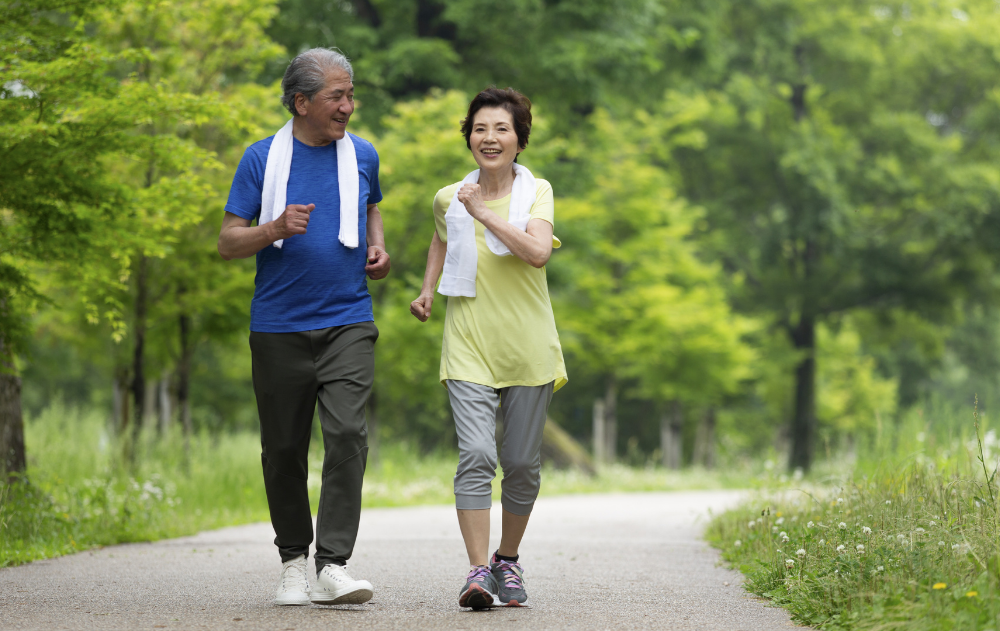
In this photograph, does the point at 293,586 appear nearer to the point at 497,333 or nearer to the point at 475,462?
the point at 475,462

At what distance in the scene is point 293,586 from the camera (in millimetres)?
4133

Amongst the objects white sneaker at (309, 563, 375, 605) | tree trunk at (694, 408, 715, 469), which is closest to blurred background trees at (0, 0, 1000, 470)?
tree trunk at (694, 408, 715, 469)

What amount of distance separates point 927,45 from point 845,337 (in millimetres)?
14713

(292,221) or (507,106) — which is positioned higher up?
(507,106)

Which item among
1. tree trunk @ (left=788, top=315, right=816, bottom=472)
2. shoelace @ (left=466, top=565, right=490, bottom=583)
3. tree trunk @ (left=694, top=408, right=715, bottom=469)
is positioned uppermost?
shoelace @ (left=466, top=565, right=490, bottom=583)

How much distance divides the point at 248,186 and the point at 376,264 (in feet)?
1.93

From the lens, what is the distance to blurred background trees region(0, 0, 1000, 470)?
611 cm

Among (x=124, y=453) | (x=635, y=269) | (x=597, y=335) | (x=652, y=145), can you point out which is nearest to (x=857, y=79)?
(x=652, y=145)

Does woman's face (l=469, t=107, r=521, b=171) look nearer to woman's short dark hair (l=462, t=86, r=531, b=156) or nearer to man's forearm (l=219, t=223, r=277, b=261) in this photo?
woman's short dark hair (l=462, t=86, r=531, b=156)

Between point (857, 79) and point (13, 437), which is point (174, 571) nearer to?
point (13, 437)

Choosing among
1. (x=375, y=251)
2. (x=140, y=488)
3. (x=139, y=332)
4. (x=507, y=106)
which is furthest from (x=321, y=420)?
(x=139, y=332)

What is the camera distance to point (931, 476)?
5.55 meters

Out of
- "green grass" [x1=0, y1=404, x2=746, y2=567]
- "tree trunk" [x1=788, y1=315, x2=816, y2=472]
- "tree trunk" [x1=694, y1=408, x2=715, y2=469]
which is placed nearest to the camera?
"green grass" [x1=0, y1=404, x2=746, y2=567]

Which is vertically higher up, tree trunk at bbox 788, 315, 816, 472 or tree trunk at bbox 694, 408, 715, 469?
tree trunk at bbox 788, 315, 816, 472
